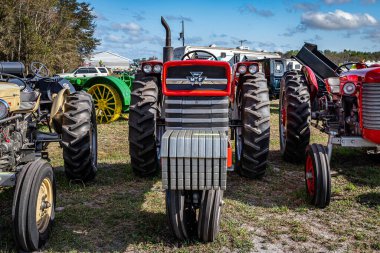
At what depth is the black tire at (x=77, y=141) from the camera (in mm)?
4902

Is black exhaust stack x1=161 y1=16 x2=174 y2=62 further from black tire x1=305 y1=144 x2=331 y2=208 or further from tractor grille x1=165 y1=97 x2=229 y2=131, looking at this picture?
black tire x1=305 y1=144 x2=331 y2=208

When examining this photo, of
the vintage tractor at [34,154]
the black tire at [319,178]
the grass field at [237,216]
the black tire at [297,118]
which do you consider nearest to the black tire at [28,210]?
the vintage tractor at [34,154]

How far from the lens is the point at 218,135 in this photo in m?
3.29

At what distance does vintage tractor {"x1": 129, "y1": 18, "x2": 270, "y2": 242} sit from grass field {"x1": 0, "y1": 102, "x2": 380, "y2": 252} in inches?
9.7

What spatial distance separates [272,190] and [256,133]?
2.47 feet

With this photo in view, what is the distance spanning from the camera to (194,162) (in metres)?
3.21

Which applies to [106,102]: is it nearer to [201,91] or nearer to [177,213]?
[201,91]

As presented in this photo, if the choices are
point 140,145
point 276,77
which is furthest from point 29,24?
point 140,145

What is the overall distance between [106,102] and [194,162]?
25.1ft

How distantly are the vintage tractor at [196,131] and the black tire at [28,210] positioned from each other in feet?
3.23

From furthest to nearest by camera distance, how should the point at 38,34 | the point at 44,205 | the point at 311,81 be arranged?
the point at 38,34 < the point at 311,81 < the point at 44,205

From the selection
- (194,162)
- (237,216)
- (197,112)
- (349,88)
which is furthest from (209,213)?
(349,88)

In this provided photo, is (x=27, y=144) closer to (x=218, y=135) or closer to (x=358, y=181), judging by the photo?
(x=218, y=135)

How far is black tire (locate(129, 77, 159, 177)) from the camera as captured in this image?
484cm
